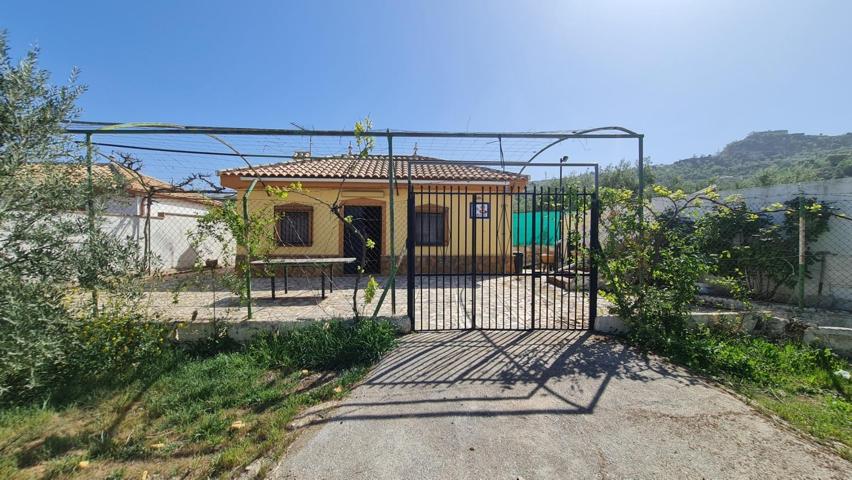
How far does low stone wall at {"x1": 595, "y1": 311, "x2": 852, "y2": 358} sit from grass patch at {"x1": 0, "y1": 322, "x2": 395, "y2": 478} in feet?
9.99

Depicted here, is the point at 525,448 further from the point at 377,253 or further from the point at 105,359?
the point at 377,253

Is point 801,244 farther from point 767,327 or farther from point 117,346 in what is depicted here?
point 117,346

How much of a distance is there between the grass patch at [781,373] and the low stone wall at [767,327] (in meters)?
0.15

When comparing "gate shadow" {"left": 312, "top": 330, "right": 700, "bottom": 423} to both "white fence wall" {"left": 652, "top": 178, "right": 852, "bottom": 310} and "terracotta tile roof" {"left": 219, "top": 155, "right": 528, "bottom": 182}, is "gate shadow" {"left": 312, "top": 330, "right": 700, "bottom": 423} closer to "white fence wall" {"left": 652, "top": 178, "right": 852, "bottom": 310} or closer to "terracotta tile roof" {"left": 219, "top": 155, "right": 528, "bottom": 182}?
"white fence wall" {"left": 652, "top": 178, "right": 852, "bottom": 310}

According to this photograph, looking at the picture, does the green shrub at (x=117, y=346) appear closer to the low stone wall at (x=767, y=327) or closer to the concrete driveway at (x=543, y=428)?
the concrete driveway at (x=543, y=428)

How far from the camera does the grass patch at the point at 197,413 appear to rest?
7.73 ft

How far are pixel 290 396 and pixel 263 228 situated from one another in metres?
2.15

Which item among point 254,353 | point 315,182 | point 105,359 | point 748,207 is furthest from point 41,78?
point 748,207

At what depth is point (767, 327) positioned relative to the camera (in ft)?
15.1

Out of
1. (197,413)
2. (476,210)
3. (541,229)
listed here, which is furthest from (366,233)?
(197,413)

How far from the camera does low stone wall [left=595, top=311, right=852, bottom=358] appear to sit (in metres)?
4.09

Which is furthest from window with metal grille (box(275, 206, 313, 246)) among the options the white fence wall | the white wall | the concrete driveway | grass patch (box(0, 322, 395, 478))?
the white fence wall

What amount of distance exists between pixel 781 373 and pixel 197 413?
19.2ft

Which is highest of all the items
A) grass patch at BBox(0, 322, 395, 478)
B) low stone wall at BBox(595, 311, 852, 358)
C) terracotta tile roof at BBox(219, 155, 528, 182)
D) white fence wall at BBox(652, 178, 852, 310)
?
terracotta tile roof at BBox(219, 155, 528, 182)
